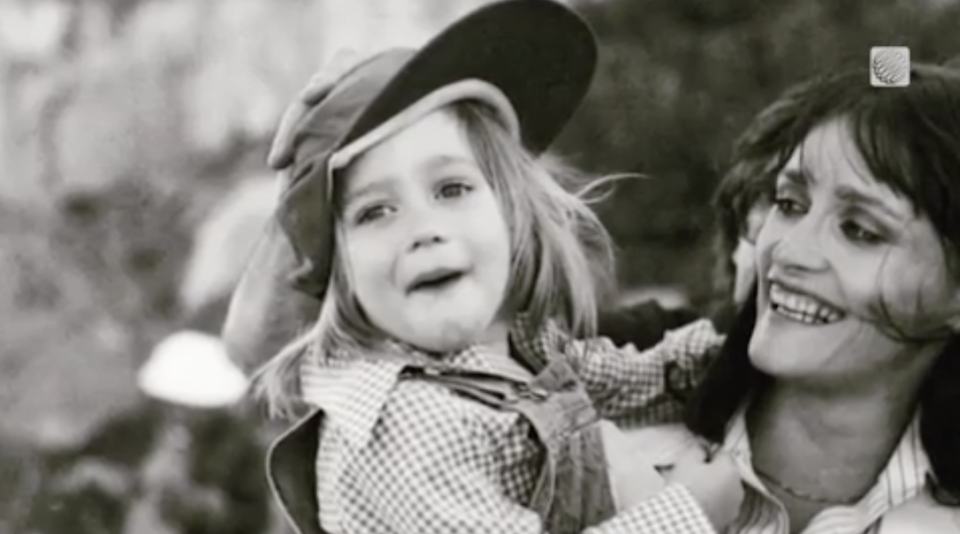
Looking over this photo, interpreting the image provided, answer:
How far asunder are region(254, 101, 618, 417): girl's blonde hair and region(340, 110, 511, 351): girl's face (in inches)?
0.8

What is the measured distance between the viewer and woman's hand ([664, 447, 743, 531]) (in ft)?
5.82

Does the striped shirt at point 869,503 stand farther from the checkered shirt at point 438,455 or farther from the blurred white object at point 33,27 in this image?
the blurred white object at point 33,27

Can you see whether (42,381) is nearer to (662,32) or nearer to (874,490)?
(662,32)

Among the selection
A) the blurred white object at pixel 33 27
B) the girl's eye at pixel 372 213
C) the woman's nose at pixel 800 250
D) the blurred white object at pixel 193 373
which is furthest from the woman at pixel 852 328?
the blurred white object at pixel 33 27

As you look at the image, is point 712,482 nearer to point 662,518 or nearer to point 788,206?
point 662,518

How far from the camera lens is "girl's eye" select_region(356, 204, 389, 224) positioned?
1.76 meters

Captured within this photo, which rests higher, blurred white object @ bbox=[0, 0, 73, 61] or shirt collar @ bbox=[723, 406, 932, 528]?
blurred white object @ bbox=[0, 0, 73, 61]

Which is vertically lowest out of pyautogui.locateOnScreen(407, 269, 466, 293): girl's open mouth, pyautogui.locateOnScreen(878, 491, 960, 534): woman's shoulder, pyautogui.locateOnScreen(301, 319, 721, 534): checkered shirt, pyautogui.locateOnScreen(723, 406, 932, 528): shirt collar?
pyautogui.locateOnScreen(878, 491, 960, 534): woman's shoulder

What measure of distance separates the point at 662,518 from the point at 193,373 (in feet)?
1.93

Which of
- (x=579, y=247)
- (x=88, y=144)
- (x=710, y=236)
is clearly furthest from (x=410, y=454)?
(x=88, y=144)

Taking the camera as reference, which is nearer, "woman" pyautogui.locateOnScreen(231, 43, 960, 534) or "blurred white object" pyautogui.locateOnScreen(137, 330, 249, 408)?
"woman" pyautogui.locateOnScreen(231, 43, 960, 534)

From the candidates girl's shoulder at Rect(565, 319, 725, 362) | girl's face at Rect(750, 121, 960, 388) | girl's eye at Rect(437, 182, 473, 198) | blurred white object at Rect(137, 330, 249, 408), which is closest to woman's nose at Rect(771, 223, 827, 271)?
girl's face at Rect(750, 121, 960, 388)

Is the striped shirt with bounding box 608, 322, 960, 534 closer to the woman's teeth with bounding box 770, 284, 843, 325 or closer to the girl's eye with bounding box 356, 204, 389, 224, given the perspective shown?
the woman's teeth with bounding box 770, 284, 843, 325

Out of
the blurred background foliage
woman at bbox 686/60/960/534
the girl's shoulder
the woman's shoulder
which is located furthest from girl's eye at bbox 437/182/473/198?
the woman's shoulder
